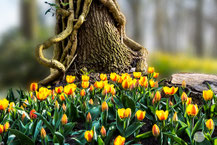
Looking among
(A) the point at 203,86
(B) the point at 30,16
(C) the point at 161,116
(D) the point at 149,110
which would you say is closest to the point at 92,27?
(A) the point at 203,86

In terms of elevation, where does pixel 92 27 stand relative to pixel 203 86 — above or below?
above

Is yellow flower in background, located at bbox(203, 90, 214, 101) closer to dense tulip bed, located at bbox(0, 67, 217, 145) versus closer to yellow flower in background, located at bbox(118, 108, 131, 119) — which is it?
dense tulip bed, located at bbox(0, 67, 217, 145)

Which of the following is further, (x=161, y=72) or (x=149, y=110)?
(x=161, y=72)

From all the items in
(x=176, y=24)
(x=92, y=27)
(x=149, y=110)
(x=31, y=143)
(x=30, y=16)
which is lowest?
(x=31, y=143)

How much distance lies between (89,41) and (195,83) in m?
1.66

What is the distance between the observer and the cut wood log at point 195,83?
8.30 feet

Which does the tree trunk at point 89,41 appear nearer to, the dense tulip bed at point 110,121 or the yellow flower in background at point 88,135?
the dense tulip bed at point 110,121

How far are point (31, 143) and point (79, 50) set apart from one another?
229cm

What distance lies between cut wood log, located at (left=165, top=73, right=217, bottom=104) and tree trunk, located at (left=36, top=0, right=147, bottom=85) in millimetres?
925

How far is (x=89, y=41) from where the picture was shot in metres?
3.78

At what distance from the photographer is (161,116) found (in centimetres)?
167

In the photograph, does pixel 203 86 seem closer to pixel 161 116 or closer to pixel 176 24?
pixel 161 116

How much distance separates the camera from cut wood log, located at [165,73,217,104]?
8.30ft

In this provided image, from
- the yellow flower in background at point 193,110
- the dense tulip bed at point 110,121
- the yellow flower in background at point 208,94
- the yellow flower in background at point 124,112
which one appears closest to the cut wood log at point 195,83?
the dense tulip bed at point 110,121
